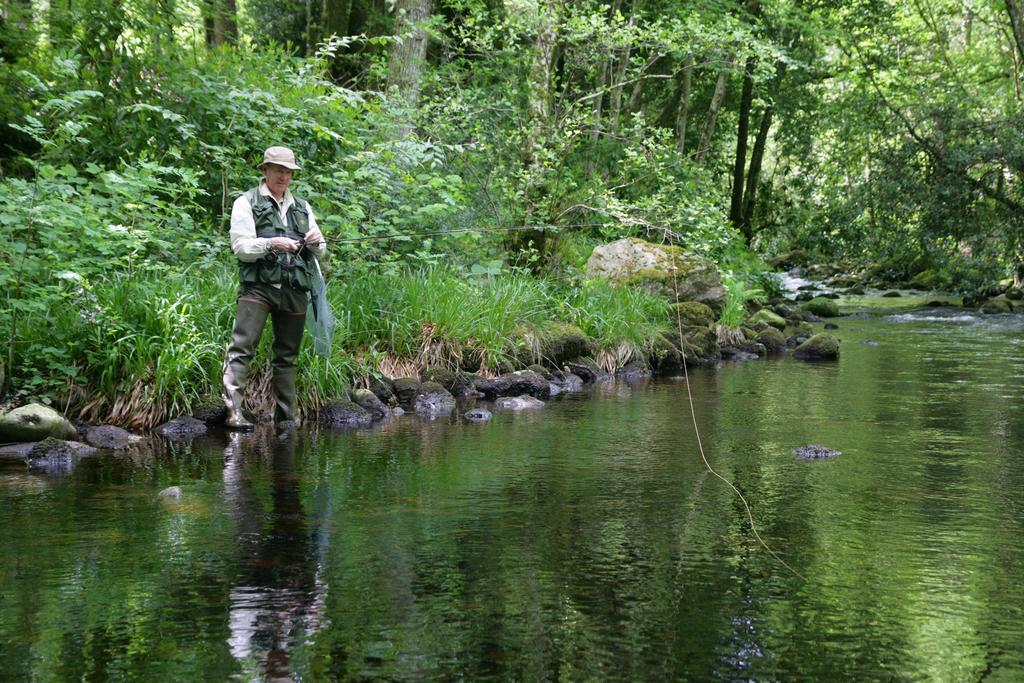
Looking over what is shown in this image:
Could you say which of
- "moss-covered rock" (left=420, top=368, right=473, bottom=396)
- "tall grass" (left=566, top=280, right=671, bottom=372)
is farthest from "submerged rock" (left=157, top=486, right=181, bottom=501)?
"tall grass" (left=566, top=280, right=671, bottom=372)

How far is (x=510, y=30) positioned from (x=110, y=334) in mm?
7492

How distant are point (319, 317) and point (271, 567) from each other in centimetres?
366

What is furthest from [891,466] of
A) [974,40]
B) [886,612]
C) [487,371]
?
[974,40]

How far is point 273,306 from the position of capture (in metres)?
7.43

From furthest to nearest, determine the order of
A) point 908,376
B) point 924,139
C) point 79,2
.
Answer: point 924,139
point 908,376
point 79,2

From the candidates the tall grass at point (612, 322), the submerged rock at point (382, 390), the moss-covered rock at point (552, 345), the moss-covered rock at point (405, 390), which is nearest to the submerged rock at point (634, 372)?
the tall grass at point (612, 322)

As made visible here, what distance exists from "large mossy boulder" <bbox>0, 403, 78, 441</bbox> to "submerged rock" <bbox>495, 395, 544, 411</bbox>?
3.69 meters

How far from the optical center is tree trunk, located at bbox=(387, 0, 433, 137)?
13008mm

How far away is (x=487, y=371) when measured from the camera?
10109 millimetres

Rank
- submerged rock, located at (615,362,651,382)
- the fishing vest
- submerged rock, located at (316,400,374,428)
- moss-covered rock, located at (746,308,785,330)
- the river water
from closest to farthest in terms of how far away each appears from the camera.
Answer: the river water
the fishing vest
submerged rock, located at (316,400,374,428)
submerged rock, located at (615,362,651,382)
moss-covered rock, located at (746,308,785,330)

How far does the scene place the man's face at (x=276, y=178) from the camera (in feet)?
22.9

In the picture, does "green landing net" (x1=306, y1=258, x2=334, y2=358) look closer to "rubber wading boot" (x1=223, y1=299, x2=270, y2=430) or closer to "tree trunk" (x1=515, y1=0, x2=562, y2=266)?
"rubber wading boot" (x1=223, y1=299, x2=270, y2=430)

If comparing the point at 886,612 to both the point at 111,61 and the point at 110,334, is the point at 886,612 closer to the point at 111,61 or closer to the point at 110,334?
the point at 110,334


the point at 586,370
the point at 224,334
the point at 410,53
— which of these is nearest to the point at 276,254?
the point at 224,334
